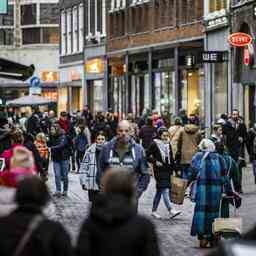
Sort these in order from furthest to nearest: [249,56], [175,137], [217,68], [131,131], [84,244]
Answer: [217,68], [249,56], [175,137], [131,131], [84,244]

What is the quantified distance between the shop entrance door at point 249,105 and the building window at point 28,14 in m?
48.2

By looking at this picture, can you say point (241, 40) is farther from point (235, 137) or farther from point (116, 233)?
point (116, 233)

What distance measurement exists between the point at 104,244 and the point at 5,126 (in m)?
16.3

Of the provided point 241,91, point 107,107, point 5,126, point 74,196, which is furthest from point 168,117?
point 5,126

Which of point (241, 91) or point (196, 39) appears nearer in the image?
point (241, 91)

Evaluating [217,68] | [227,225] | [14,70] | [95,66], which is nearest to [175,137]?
[14,70]

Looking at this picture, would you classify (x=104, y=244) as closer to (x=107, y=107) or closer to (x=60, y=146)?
(x=60, y=146)

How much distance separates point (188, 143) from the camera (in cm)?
2830

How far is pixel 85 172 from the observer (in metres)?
20.3

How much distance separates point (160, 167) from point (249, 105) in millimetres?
18246

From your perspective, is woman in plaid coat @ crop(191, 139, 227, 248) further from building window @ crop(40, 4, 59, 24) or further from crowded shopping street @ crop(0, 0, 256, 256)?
building window @ crop(40, 4, 59, 24)

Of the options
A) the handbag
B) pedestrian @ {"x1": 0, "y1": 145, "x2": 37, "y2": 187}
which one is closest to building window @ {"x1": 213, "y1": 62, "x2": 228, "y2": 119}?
the handbag

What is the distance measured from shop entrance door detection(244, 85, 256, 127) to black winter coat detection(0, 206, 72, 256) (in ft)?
102

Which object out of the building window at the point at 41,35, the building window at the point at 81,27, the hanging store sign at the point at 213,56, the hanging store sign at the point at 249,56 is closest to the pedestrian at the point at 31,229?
the hanging store sign at the point at 249,56
